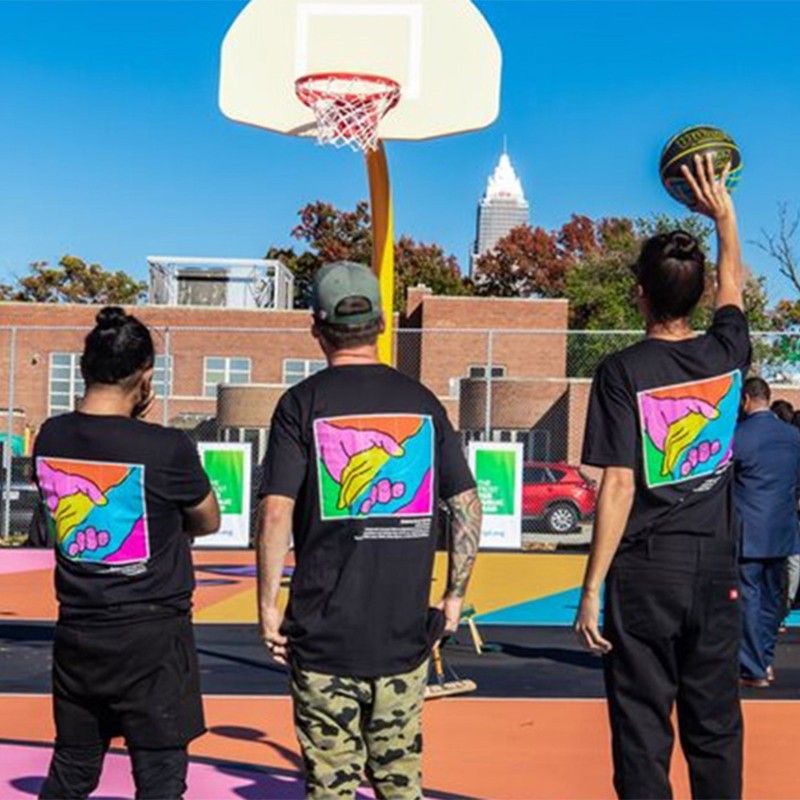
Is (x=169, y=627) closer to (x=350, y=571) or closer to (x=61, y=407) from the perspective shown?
(x=350, y=571)

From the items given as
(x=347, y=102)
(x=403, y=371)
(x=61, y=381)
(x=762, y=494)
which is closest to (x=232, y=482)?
(x=347, y=102)

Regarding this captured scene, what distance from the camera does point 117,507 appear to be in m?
4.19

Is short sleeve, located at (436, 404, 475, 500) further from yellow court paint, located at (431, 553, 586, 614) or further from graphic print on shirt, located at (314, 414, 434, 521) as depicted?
yellow court paint, located at (431, 553, 586, 614)

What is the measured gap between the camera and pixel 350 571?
3893 millimetres

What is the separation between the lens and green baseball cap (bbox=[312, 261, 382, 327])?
4.04 meters

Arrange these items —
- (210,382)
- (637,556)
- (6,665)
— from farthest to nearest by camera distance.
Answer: (210,382)
(6,665)
(637,556)

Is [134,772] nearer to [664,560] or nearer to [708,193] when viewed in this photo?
[664,560]

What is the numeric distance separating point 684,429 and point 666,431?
0.07 metres

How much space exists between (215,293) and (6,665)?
36.4 m

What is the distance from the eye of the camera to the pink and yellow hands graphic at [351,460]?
3.93 metres

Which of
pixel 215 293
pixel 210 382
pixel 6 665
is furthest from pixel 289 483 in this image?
pixel 215 293

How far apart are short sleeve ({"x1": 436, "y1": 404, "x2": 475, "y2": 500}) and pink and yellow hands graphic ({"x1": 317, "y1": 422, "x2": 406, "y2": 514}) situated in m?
0.25

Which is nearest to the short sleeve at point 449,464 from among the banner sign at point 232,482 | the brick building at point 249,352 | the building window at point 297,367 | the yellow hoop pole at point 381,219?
the yellow hoop pole at point 381,219

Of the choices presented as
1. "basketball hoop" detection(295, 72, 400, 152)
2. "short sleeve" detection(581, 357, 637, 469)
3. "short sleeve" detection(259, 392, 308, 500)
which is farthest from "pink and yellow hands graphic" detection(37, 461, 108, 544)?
"basketball hoop" detection(295, 72, 400, 152)
